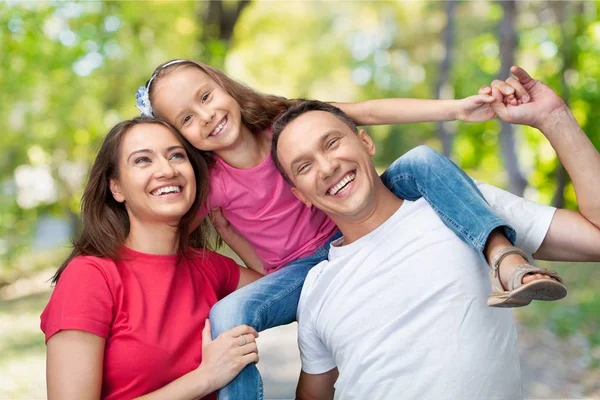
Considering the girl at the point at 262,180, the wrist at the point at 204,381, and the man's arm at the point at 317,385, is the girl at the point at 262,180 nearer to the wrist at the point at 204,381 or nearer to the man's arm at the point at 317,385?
the wrist at the point at 204,381

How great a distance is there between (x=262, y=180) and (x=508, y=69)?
7108 millimetres

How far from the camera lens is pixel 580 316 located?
23.3ft

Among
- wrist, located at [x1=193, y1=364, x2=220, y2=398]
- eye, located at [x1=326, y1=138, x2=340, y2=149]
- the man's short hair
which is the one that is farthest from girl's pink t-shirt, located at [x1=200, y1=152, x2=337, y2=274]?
wrist, located at [x1=193, y1=364, x2=220, y2=398]

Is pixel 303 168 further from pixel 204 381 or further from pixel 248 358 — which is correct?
pixel 204 381

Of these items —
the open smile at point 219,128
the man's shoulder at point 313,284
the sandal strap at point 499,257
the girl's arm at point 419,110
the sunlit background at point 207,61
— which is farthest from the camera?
the sunlit background at point 207,61

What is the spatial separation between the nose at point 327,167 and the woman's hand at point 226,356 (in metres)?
0.52

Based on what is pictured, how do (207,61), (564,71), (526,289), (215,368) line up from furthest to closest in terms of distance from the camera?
(564,71), (207,61), (215,368), (526,289)

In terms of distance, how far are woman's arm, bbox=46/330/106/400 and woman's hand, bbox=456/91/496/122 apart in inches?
53.6

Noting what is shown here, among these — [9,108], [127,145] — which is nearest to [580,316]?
[127,145]

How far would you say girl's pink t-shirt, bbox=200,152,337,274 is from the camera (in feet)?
8.72

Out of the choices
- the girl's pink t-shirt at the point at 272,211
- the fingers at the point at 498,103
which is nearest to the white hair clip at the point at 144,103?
the girl's pink t-shirt at the point at 272,211

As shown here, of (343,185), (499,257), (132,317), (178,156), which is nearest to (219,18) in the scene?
(178,156)

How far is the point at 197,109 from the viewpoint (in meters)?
2.55

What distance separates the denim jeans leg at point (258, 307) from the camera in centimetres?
218
